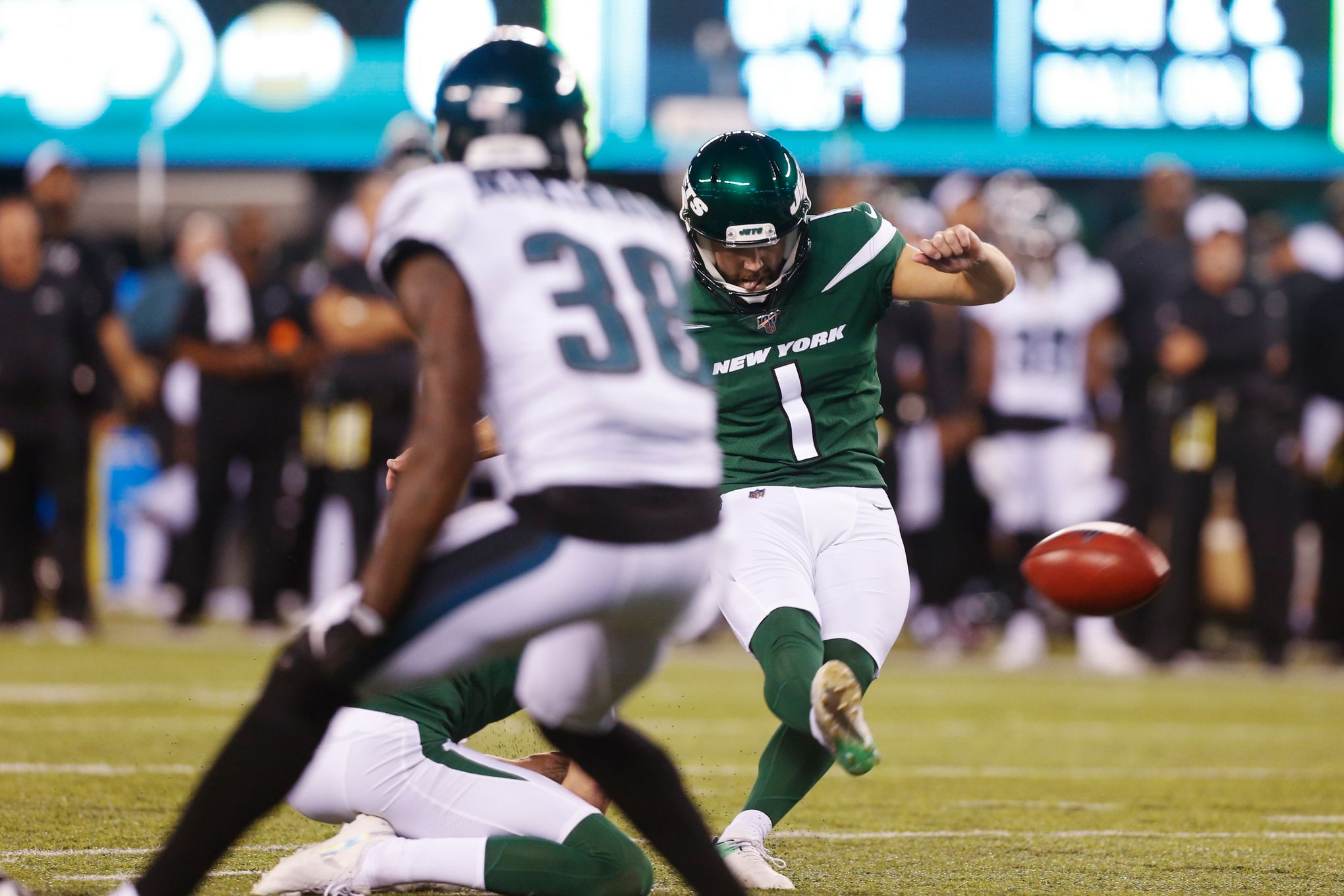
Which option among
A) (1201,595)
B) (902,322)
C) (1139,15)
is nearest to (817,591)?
(902,322)

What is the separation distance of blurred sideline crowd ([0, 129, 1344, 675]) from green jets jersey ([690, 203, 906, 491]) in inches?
183

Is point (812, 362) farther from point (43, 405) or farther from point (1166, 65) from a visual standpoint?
point (1166, 65)

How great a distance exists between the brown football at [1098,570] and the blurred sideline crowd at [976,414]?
14.7ft

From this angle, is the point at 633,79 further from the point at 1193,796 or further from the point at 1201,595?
the point at 1193,796

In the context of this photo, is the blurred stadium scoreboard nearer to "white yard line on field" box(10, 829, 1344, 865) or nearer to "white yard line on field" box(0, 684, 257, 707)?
"white yard line on field" box(0, 684, 257, 707)

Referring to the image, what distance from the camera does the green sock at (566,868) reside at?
3359 millimetres

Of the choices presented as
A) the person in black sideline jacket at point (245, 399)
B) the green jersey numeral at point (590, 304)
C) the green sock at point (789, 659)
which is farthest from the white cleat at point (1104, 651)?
the green jersey numeral at point (590, 304)

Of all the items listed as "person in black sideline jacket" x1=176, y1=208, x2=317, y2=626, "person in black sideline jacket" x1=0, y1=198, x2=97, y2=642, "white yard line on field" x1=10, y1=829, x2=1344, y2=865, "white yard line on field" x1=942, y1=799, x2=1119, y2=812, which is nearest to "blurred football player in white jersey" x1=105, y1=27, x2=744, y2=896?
"white yard line on field" x1=10, y1=829, x2=1344, y2=865

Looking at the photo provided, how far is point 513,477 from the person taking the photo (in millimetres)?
2850

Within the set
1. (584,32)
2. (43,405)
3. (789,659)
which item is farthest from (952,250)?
(584,32)

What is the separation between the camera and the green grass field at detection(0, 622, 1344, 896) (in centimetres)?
399

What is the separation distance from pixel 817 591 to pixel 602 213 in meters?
1.44

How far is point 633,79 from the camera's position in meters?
12.7

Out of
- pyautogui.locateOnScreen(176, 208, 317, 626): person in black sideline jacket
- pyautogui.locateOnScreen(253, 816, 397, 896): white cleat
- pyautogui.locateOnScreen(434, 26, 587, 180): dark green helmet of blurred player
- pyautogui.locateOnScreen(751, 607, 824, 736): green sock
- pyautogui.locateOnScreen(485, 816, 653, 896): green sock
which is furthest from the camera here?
pyautogui.locateOnScreen(176, 208, 317, 626): person in black sideline jacket
